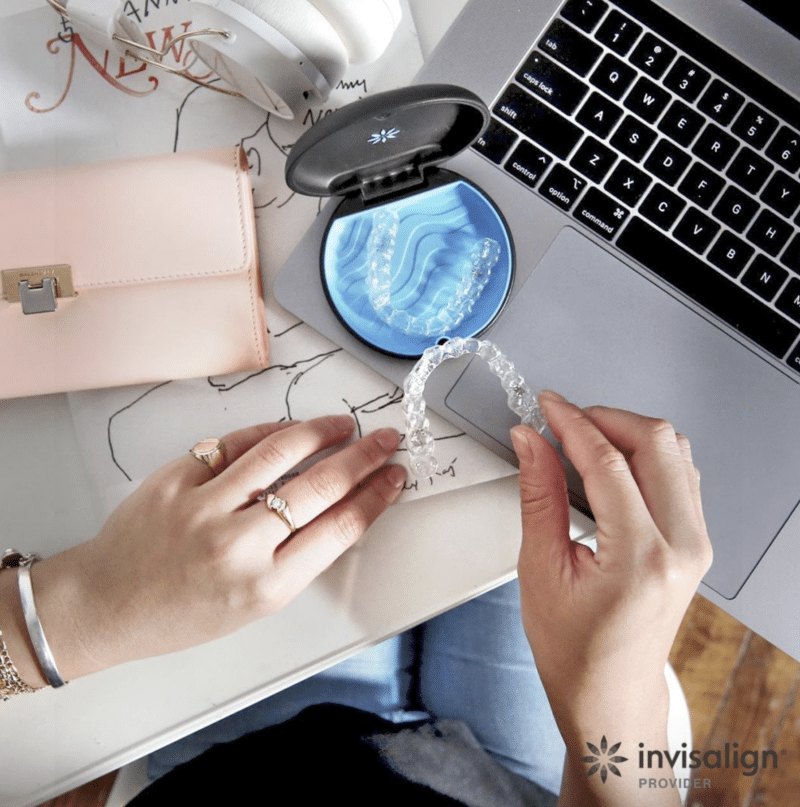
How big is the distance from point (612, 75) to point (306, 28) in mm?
213

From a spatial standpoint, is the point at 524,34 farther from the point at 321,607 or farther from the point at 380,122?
the point at 321,607

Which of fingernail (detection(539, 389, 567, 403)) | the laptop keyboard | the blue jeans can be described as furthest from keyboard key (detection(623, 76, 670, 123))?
the blue jeans

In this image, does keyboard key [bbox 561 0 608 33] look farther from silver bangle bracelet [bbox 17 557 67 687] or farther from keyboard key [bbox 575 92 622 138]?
silver bangle bracelet [bbox 17 557 67 687]

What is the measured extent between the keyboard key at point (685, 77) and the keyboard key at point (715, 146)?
0.03 meters

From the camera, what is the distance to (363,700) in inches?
24.2

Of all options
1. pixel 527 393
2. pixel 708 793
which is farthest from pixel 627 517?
pixel 708 793

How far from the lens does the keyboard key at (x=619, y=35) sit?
475 millimetres

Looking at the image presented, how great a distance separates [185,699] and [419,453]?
242 millimetres

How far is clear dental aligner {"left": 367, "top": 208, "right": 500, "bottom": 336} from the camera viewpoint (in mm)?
489

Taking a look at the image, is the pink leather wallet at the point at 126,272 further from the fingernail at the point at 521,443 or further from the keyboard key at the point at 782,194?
the keyboard key at the point at 782,194

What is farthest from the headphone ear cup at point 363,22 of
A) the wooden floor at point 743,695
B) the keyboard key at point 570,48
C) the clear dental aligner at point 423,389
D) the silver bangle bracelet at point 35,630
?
the wooden floor at point 743,695

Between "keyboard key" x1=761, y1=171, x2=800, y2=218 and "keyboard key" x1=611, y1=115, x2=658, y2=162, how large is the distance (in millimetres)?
88
